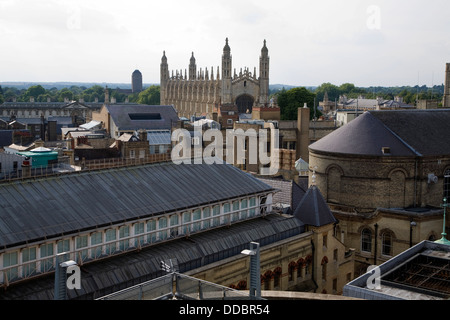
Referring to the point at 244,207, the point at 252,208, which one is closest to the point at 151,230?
the point at 244,207

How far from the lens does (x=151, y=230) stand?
3045 cm

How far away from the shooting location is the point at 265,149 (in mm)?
66625

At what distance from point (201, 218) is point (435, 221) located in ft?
76.3

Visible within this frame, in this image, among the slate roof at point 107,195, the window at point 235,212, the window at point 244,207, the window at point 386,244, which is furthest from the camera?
the window at point 386,244

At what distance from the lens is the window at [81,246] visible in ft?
87.8

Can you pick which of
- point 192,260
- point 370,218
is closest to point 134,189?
point 192,260

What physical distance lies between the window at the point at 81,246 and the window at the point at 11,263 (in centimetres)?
300

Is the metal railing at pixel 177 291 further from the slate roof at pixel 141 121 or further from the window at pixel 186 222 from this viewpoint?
the slate roof at pixel 141 121

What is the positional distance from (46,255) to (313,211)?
18.7 metres

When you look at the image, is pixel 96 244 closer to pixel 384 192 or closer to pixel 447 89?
pixel 384 192

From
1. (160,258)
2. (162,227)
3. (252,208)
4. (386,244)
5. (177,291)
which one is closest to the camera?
(177,291)

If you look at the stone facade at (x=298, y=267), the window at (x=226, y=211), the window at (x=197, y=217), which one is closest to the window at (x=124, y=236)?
the stone facade at (x=298, y=267)

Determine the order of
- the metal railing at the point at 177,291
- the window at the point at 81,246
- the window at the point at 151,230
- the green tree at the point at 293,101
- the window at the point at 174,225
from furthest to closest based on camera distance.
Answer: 1. the green tree at the point at 293,101
2. the window at the point at 174,225
3. the window at the point at 151,230
4. the window at the point at 81,246
5. the metal railing at the point at 177,291
